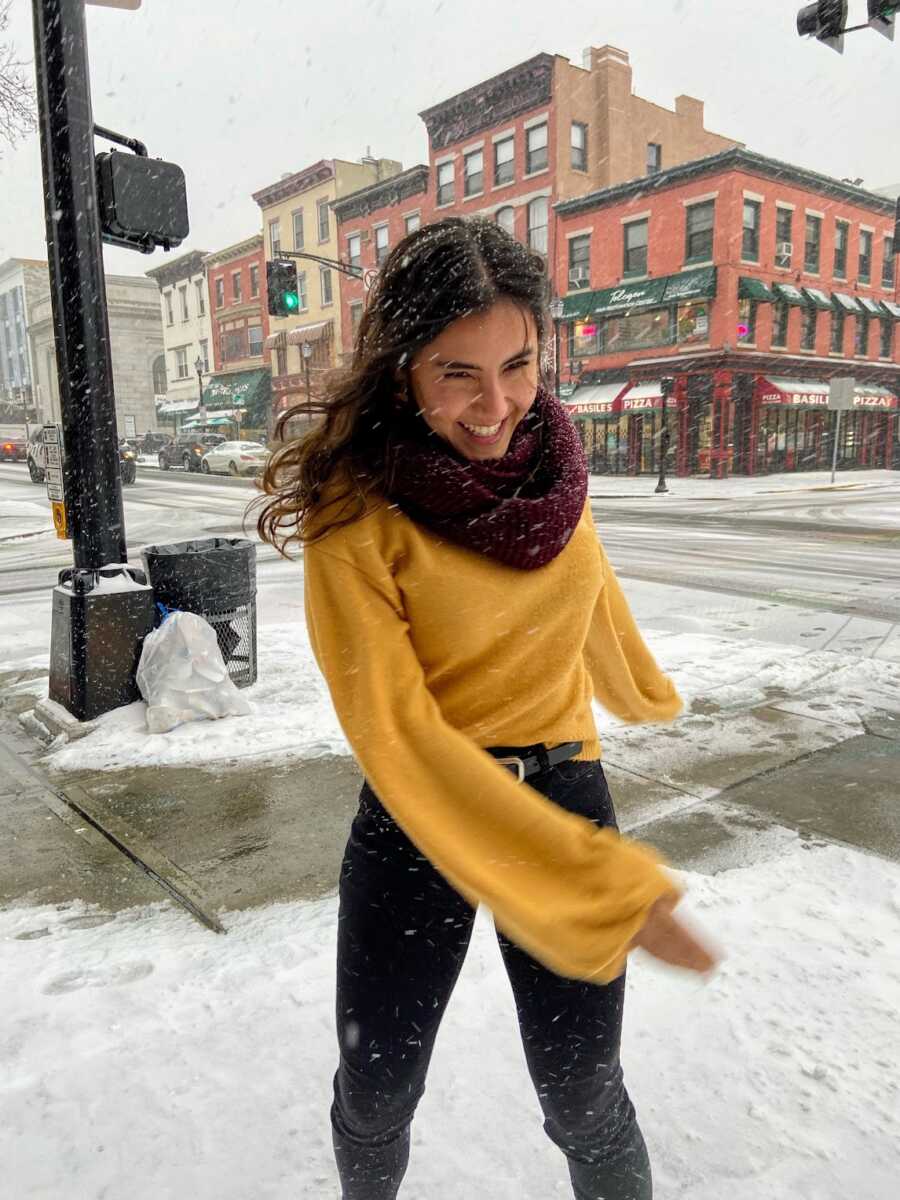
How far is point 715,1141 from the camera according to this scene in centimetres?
202

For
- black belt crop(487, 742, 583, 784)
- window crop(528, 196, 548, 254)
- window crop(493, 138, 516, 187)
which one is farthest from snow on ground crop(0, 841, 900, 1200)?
window crop(493, 138, 516, 187)

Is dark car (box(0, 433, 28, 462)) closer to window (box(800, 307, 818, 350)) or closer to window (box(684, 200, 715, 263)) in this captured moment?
window (box(684, 200, 715, 263))

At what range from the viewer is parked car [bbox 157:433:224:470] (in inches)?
1325

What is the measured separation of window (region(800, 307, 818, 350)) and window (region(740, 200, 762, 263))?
371cm

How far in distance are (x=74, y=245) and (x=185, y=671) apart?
2.29 m

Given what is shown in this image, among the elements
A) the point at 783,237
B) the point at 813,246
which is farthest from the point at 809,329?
the point at 783,237

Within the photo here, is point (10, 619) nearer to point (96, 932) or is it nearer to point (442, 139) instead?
point (96, 932)

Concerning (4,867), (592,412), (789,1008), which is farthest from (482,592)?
(592,412)

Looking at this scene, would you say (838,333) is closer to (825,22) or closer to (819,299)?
(819,299)

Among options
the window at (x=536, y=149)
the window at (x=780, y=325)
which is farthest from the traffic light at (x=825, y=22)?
the window at (x=536, y=149)

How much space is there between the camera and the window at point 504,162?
32.8 meters

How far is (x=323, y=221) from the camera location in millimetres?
42031

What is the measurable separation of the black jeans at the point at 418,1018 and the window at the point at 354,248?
136 feet

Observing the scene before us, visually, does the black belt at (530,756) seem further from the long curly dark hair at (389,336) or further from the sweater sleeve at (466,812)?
the long curly dark hair at (389,336)
